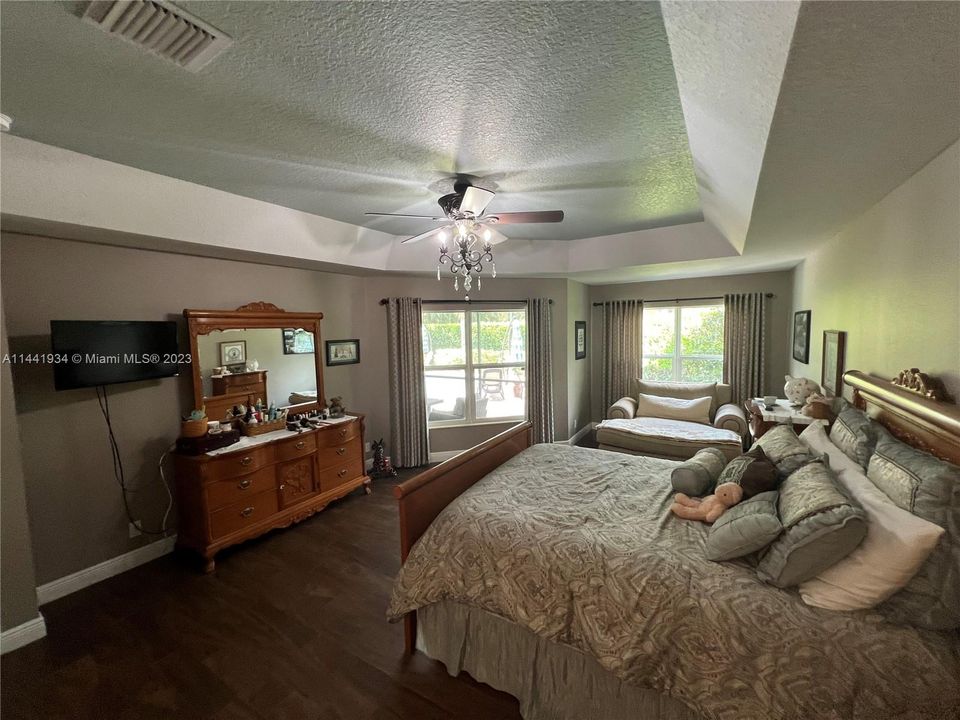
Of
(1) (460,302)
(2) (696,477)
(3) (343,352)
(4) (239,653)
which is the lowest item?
(4) (239,653)

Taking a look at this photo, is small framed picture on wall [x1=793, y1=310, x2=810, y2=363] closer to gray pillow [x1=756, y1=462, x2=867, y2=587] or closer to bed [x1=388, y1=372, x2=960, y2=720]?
bed [x1=388, y1=372, x2=960, y2=720]

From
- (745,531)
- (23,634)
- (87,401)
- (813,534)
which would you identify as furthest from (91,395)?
(813,534)

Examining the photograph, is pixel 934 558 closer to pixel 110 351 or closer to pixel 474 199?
pixel 474 199

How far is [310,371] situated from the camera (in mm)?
3822

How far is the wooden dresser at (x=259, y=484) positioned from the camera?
2670 mm

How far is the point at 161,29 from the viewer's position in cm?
118

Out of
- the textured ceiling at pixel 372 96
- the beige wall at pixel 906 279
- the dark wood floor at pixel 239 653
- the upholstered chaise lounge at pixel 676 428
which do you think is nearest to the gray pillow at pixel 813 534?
the beige wall at pixel 906 279

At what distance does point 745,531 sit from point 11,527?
3530mm

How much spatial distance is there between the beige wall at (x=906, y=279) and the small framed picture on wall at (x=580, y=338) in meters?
2.90

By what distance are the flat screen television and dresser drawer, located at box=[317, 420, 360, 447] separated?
121 centimetres

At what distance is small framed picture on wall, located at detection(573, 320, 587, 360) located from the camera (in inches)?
209

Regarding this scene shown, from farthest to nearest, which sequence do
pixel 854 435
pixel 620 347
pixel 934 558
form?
pixel 620 347 < pixel 854 435 < pixel 934 558

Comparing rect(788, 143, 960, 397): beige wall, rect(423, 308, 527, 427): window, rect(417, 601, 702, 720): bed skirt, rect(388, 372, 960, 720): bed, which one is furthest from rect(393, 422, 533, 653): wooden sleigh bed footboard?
rect(423, 308, 527, 427): window

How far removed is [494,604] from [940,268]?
2.16 metres
